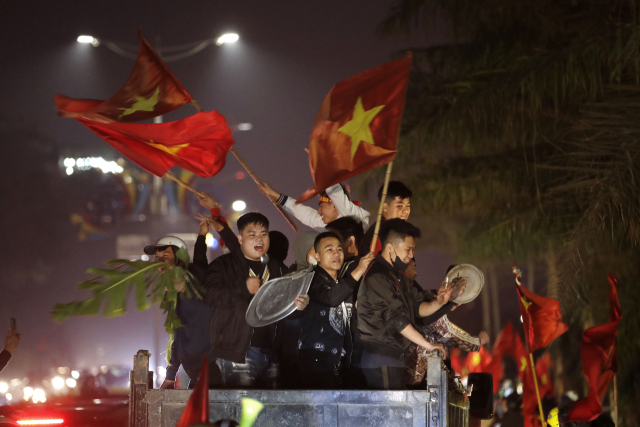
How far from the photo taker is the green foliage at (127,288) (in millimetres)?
5426

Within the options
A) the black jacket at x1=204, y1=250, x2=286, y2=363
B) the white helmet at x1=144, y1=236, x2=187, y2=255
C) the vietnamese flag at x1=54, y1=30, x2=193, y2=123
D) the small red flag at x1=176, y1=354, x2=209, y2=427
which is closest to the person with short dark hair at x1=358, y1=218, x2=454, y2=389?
the black jacket at x1=204, y1=250, x2=286, y2=363

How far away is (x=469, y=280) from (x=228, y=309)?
1.83m

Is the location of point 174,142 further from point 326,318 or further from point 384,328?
point 384,328

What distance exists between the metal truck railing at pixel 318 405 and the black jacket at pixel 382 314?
74cm

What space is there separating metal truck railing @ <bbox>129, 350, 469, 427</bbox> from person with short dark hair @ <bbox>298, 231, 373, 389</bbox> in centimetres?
81

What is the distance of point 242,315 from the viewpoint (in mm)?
5738

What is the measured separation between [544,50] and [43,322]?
98.4ft

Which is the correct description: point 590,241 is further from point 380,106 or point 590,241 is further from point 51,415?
point 51,415

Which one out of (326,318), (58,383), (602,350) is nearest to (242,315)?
(326,318)

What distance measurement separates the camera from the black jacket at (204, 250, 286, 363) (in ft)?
18.6

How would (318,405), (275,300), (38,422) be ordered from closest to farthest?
(318,405) < (275,300) < (38,422)

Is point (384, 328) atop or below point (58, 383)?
atop

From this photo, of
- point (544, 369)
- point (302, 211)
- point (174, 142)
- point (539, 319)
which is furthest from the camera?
point (544, 369)

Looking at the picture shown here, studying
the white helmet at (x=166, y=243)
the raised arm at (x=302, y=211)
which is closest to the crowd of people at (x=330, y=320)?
the white helmet at (x=166, y=243)
